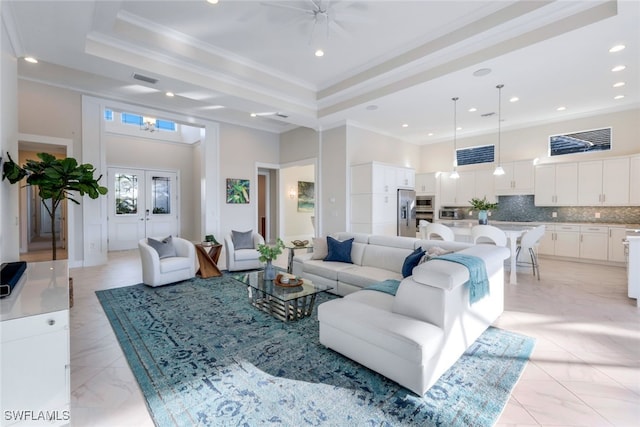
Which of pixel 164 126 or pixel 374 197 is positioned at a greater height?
pixel 164 126

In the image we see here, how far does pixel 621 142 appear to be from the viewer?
5848 mm

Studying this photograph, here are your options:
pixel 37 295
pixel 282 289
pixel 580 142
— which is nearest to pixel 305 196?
pixel 282 289

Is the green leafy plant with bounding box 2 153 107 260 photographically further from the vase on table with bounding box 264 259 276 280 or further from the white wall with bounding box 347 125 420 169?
the white wall with bounding box 347 125 420 169

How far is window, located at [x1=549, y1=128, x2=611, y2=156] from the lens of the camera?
20.0 ft

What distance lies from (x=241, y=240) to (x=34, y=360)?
411 cm

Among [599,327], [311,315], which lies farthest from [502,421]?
[599,327]

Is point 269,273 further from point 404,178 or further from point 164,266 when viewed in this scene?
point 404,178

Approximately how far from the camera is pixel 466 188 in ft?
25.3

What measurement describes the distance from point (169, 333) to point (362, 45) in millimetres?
4556

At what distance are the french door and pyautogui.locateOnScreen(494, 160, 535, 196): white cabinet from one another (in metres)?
9.37

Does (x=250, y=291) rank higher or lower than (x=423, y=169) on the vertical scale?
lower

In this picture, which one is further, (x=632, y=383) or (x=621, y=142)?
(x=621, y=142)

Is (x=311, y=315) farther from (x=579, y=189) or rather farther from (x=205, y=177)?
(x=579, y=189)

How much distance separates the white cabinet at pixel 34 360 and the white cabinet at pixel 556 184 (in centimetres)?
841
